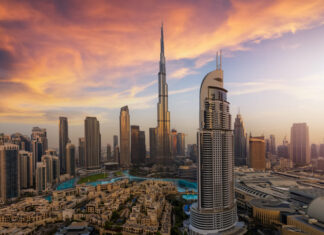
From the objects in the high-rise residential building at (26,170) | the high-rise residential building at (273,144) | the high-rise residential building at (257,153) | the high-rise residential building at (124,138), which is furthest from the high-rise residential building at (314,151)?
the high-rise residential building at (26,170)

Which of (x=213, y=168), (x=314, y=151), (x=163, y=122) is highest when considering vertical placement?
(x=163, y=122)

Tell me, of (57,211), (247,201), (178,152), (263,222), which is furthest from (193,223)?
(178,152)

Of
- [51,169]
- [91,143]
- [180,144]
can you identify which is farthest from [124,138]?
[51,169]

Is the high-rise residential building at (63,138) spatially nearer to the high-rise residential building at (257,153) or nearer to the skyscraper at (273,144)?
the high-rise residential building at (257,153)

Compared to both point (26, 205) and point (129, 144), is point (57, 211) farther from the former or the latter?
point (129, 144)

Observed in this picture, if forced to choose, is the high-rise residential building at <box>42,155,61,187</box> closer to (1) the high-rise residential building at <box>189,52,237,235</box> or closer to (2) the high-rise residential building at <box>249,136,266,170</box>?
(1) the high-rise residential building at <box>189,52,237,235</box>

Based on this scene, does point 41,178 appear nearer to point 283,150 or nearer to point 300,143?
point 300,143

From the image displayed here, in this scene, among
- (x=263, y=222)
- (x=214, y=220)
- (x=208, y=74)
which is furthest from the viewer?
(x=263, y=222)
